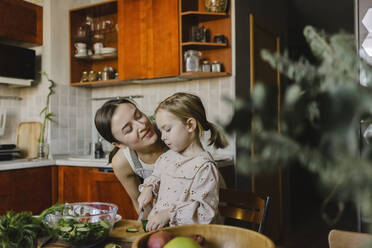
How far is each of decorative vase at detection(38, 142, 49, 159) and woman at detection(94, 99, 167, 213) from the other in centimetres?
196

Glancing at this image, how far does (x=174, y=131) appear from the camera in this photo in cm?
139

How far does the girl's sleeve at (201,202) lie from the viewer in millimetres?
1200

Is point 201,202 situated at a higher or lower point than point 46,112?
lower

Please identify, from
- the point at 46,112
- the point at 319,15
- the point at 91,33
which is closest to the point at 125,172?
the point at 46,112

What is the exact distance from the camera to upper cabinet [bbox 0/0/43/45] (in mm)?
3189

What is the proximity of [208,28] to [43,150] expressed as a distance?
6.12 ft

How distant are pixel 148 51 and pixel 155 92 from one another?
0.45 meters

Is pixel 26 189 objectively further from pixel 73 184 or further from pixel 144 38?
pixel 144 38

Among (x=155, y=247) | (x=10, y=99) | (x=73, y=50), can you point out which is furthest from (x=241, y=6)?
(x=155, y=247)

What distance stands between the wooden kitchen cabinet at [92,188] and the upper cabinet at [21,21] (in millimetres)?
1250

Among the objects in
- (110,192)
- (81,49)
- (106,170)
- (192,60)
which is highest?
(81,49)

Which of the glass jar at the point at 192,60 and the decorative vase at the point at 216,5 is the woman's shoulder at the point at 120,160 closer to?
the glass jar at the point at 192,60

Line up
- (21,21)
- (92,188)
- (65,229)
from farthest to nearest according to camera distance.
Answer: (21,21)
(92,188)
(65,229)

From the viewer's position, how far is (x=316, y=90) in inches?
10.6
